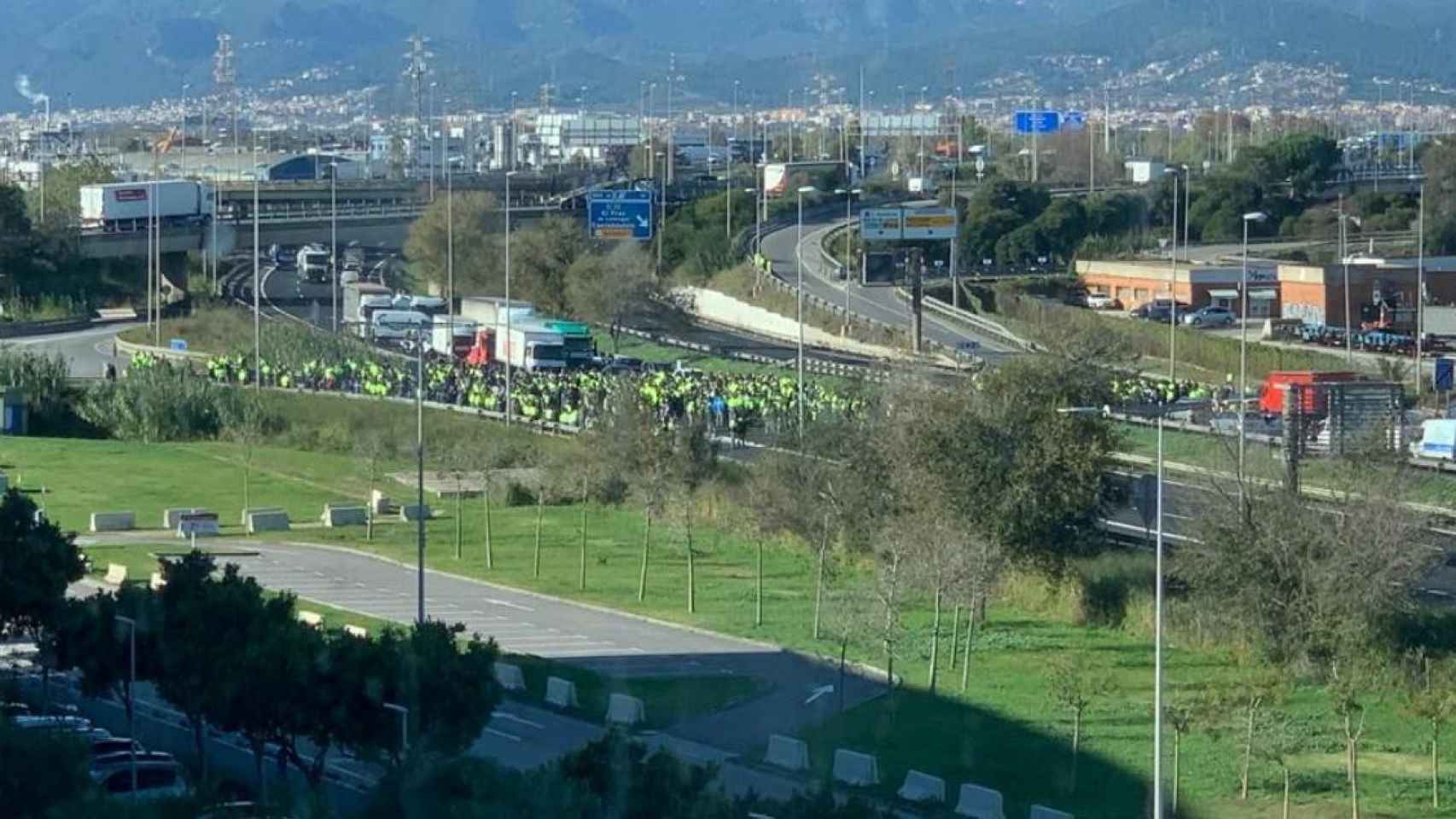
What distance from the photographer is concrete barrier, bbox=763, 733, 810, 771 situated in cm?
1578

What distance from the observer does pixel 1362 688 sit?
17734 mm

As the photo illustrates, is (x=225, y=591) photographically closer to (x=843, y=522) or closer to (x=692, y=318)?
(x=843, y=522)

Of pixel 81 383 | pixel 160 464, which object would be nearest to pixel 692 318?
pixel 81 383

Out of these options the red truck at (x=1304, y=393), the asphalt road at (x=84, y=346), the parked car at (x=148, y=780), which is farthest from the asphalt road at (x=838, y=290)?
the parked car at (x=148, y=780)

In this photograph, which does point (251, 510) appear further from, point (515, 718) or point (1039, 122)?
point (1039, 122)

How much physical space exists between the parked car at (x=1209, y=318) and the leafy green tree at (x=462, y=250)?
46.3 ft

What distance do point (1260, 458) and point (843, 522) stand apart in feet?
15.3

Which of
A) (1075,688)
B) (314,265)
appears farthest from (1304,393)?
(314,265)

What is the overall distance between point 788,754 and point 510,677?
2.81m

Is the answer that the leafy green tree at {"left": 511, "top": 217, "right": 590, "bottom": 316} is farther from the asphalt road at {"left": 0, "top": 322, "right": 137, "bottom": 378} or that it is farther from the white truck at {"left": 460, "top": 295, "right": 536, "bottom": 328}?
the asphalt road at {"left": 0, "top": 322, "right": 137, "bottom": 378}

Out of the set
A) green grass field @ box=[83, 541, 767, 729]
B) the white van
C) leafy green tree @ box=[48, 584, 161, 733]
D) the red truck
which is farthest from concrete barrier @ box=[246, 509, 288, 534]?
the white van

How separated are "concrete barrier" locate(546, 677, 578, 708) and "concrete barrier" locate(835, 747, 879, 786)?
2431 millimetres

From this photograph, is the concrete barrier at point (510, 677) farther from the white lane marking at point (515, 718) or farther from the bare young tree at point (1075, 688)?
the bare young tree at point (1075, 688)

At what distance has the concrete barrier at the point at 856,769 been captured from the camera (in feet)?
50.7
